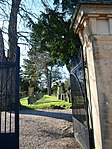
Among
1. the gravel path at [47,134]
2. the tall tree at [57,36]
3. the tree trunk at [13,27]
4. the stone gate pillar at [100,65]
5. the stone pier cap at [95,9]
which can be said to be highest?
the tree trunk at [13,27]

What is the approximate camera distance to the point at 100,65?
12.5ft

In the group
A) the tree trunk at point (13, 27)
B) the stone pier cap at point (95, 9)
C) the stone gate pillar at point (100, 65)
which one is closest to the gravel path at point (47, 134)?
the stone gate pillar at point (100, 65)

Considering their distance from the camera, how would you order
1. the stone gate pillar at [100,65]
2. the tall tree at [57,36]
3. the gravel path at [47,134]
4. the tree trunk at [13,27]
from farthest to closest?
the tree trunk at [13,27], the tall tree at [57,36], the gravel path at [47,134], the stone gate pillar at [100,65]

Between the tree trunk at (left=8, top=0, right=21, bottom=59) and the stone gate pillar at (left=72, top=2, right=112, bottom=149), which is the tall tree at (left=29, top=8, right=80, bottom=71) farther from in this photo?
the tree trunk at (left=8, top=0, right=21, bottom=59)

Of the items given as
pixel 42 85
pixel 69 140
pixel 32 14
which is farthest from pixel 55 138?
pixel 42 85

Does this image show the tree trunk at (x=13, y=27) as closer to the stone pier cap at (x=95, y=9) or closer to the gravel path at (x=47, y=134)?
the gravel path at (x=47, y=134)

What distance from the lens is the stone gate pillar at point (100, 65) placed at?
3711 mm

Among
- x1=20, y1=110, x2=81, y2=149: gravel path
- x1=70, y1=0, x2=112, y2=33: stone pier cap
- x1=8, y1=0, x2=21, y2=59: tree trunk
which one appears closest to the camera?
x1=70, y1=0, x2=112, y2=33: stone pier cap

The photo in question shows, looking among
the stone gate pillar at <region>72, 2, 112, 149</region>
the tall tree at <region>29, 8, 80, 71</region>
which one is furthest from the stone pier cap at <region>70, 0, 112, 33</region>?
the tall tree at <region>29, 8, 80, 71</region>

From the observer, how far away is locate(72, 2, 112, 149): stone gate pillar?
371 centimetres

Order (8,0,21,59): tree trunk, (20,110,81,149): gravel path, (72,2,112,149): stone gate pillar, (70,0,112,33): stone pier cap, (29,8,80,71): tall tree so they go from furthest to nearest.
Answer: (8,0,21,59): tree trunk → (29,8,80,71): tall tree → (20,110,81,149): gravel path → (70,0,112,33): stone pier cap → (72,2,112,149): stone gate pillar

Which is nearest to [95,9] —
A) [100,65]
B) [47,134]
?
[100,65]

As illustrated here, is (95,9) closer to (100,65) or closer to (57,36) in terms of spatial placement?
(100,65)

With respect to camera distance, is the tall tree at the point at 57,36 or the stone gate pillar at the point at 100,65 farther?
the tall tree at the point at 57,36
